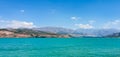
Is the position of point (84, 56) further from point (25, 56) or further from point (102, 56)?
point (25, 56)

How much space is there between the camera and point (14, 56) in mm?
61125

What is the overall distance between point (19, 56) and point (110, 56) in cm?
2152

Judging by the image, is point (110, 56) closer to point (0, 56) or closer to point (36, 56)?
point (36, 56)

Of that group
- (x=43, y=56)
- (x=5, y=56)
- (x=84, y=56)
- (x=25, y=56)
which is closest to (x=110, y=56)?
(x=84, y=56)

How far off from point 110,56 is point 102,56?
1.86 metres

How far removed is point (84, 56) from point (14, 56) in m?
16.6

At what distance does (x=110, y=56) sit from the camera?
198ft

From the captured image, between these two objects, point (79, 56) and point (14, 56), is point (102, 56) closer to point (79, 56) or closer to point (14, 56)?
point (79, 56)

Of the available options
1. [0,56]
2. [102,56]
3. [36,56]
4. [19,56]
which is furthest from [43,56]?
[102,56]

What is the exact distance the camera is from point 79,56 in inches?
2336

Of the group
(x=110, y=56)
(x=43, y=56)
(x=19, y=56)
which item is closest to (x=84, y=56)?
(x=110, y=56)

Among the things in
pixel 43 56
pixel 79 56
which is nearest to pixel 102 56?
pixel 79 56

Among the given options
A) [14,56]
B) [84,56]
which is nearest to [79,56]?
[84,56]

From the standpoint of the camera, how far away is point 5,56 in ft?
202
